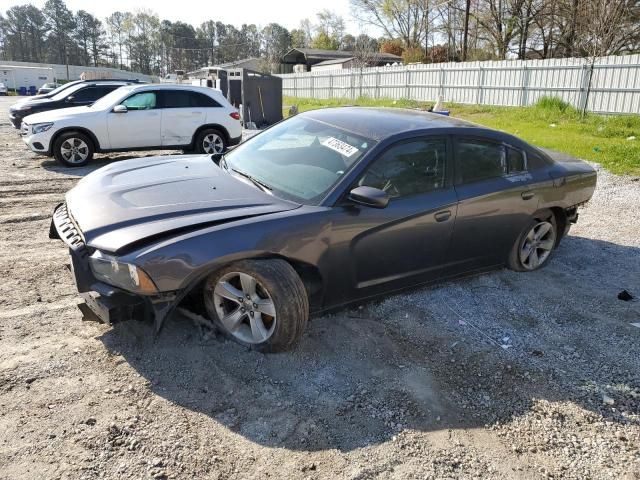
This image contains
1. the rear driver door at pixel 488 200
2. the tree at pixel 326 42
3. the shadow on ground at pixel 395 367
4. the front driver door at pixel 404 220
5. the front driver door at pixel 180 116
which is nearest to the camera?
the shadow on ground at pixel 395 367

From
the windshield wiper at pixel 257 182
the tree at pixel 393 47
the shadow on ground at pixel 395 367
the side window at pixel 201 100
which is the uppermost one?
the tree at pixel 393 47

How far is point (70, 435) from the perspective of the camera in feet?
8.30

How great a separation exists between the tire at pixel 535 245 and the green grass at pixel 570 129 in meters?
5.85

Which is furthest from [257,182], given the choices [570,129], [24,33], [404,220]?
[24,33]

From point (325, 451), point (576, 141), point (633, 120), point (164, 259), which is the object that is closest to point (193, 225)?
point (164, 259)

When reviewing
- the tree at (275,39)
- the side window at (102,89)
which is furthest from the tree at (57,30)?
the side window at (102,89)

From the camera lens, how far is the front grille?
3.11 meters

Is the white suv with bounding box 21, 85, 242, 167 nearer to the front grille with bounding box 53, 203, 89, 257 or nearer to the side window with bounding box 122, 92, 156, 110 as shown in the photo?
the side window with bounding box 122, 92, 156, 110

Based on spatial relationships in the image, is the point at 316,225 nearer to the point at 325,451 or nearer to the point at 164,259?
the point at 164,259

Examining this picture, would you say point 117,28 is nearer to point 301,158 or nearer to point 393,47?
point 393,47

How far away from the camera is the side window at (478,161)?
13.7 ft

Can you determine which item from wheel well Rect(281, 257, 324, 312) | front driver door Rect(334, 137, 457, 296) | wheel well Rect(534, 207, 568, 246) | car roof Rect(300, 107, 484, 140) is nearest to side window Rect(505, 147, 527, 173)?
car roof Rect(300, 107, 484, 140)

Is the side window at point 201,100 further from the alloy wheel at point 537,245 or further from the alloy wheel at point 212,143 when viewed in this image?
the alloy wheel at point 537,245

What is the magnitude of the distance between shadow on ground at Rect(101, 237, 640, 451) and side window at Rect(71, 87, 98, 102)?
1205cm
